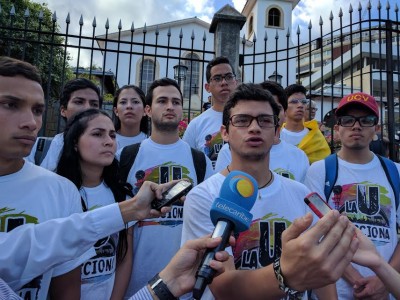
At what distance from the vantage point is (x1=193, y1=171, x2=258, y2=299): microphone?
1031 mm

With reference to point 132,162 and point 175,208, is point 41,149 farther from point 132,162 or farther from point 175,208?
point 175,208

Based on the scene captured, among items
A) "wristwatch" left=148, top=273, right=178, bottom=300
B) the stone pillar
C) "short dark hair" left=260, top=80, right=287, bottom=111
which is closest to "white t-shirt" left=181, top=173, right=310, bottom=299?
"wristwatch" left=148, top=273, right=178, bottom=300

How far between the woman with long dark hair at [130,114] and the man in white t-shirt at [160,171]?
303 mm

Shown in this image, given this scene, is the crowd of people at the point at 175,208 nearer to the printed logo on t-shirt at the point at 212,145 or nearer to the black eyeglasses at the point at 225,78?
the printed logo on t-shirt at the point at 212,145

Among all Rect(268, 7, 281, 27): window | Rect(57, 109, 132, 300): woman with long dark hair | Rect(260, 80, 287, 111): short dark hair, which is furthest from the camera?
Rect(268, 7, 281, 27): window

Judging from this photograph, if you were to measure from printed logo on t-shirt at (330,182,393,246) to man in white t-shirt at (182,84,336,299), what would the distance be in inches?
28.3

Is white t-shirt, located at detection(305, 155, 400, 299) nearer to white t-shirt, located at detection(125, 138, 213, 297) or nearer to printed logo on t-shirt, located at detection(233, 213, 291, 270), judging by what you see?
printed logo on t-shirt, located at detection(233, 213, 291, 270)

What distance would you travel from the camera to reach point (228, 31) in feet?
20.6

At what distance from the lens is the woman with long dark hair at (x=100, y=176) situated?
229cm

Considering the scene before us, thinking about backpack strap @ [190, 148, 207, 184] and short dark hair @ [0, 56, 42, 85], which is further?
backpack strap @ [190, 148, 207, 184]

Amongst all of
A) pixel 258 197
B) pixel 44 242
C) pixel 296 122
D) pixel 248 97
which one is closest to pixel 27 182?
pixel 44 242

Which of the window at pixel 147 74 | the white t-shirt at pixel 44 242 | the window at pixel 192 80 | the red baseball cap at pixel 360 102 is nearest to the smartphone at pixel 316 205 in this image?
the white t-shirt at pixel 44 242

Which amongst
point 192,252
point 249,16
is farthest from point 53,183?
point 249,16

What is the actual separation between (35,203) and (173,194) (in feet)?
2.54
